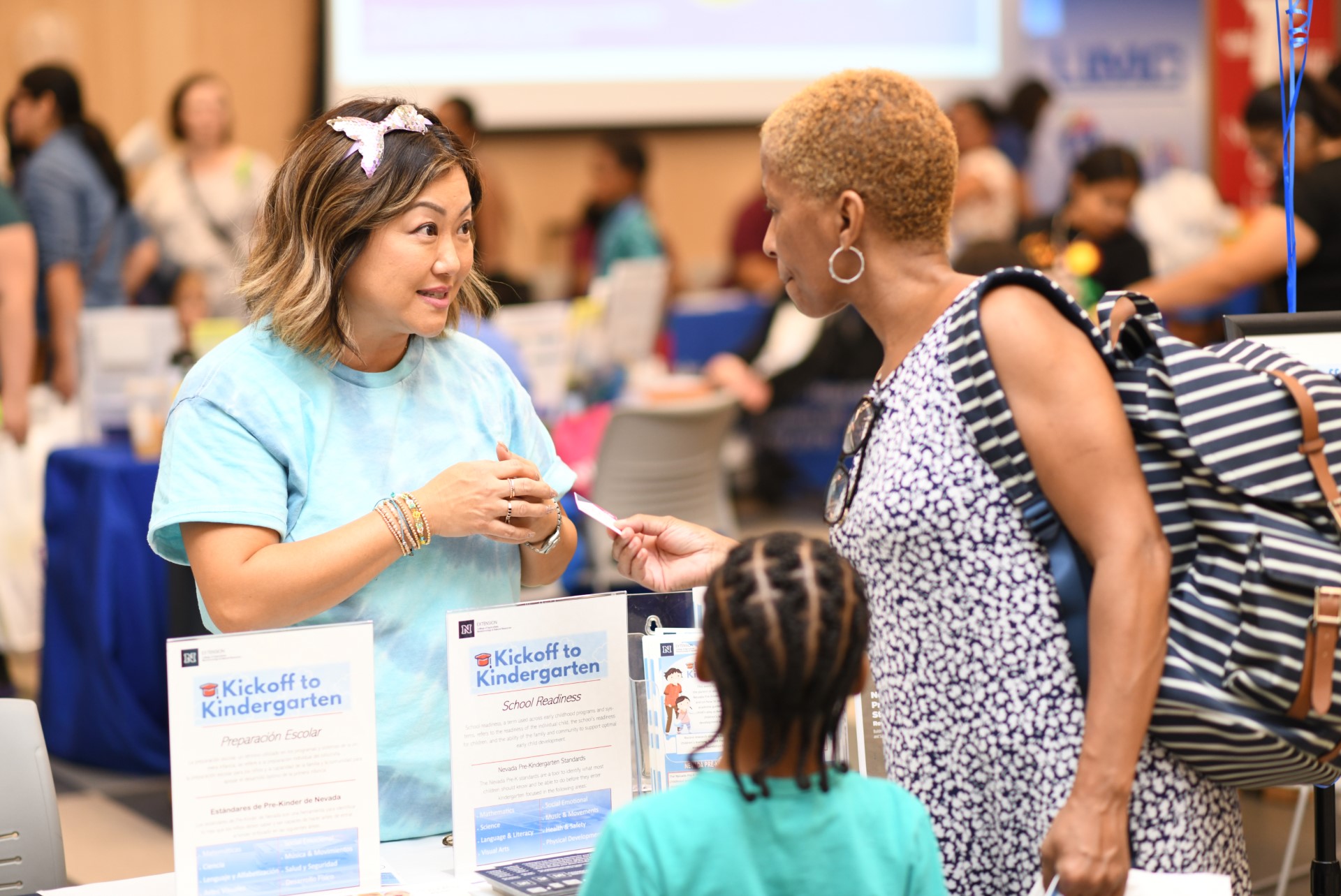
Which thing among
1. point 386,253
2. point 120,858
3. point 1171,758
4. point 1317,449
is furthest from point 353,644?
point 120,858

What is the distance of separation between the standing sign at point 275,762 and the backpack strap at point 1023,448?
0.67m

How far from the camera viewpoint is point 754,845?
1.17 meters

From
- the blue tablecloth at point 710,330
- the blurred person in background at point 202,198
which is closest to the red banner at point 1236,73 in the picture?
the blue tablecloth at point 710,330

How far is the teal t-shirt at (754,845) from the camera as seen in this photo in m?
1.14

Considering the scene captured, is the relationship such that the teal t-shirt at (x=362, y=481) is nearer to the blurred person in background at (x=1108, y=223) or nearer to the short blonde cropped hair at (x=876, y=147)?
the short blonde cropped hair at (x=876, y=147)

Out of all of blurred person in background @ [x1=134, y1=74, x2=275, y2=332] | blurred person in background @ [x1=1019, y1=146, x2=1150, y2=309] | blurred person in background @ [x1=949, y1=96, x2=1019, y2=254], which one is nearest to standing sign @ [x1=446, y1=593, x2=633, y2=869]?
blurred person in background @ [x1=1019, y1=146, x2=1150, y2=309]

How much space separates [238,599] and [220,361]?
281 mm

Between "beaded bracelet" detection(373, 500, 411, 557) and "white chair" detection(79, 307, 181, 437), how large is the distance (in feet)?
9.56

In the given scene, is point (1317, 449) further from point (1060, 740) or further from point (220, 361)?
point (220, 361)

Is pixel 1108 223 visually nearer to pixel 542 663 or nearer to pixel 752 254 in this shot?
pixel 752 254

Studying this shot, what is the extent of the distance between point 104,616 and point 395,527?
8.96 ft

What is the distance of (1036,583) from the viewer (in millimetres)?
1457

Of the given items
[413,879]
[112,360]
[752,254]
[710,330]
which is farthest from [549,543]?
[752,254]

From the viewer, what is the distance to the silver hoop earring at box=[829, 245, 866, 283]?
5.17ft
